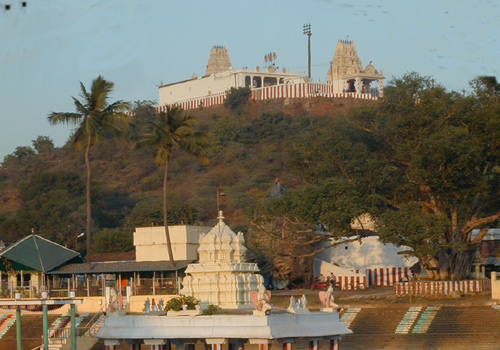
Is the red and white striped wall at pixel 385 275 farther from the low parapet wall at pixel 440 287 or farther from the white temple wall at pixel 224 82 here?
the white temple wall at pixel 224 82

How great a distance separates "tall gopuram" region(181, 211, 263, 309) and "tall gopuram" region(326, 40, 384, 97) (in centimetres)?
11112

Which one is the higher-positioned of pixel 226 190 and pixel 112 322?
pixel 226 190

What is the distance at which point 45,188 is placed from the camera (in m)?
113

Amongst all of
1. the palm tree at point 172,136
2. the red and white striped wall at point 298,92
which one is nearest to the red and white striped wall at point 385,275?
the palm tree at point 172,136

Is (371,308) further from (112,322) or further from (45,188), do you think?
(45,188)

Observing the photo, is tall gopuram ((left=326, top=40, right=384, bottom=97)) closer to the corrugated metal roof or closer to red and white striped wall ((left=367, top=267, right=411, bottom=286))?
red and white striped wall ((left=367, top=267, right=411, bottom=286))

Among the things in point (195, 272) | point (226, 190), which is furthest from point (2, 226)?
point (195, 272)

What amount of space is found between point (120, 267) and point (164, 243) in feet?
12.6

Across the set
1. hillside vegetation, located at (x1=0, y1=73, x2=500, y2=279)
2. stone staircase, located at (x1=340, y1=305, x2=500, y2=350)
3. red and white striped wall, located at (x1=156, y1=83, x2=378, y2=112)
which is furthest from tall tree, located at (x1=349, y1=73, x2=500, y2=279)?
red and white striped wall, located at (x1=156, y1=83, x2=378, y2=112)

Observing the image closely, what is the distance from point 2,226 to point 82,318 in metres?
44.3

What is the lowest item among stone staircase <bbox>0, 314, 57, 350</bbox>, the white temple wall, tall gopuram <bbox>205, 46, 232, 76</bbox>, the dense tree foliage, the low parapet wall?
stone staircase <bbox>0, 314, 57, 350</bbox>

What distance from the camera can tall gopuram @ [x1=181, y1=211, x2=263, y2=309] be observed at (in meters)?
35.1

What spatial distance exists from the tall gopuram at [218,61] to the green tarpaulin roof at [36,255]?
102 metres

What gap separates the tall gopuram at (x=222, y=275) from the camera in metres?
35.1
